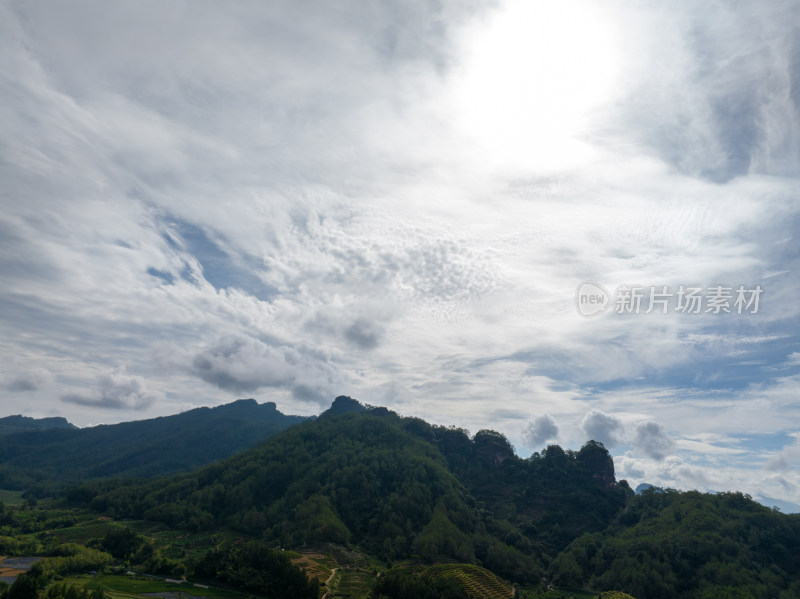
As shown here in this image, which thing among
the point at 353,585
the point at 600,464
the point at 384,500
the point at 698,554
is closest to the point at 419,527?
the point at 384,500

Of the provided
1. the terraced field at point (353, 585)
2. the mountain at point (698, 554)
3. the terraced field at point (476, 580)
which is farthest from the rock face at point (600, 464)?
the terraced field at point (353, 585)

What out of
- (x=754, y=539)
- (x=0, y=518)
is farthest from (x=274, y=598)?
(x=754, y=539)

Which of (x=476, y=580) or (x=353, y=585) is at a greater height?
(x=476, y=580)

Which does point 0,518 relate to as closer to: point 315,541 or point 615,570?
point 315,541

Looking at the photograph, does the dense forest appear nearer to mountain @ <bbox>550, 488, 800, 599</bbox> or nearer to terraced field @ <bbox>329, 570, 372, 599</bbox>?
mountain @ <bbox>550, 488, 800, 599</bbox>

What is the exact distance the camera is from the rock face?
17512 cm

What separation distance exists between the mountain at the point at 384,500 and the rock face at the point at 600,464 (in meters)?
0.42

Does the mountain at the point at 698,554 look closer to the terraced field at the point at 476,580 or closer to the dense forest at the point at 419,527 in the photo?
the dense forest at the point at 419,527

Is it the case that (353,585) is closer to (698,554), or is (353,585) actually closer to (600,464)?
(698,554)

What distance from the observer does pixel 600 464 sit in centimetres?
17662

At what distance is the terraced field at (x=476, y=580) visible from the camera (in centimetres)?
8415

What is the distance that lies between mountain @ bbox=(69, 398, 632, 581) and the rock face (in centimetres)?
42

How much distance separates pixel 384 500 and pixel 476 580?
5821cm

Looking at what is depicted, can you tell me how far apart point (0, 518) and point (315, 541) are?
94.0 metres
